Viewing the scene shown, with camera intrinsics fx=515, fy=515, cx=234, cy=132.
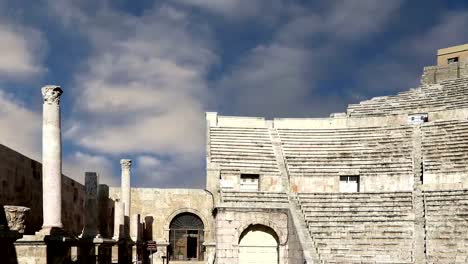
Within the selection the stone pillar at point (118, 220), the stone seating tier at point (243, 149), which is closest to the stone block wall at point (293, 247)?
the stone seating tier at point (243, 149)

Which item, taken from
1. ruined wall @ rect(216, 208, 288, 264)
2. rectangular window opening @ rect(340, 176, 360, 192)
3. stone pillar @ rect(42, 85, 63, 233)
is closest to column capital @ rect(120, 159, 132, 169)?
ruined wall @ rect(216, 208, 288, 264)

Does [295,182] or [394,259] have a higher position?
[295,182]

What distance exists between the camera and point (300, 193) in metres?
23.0

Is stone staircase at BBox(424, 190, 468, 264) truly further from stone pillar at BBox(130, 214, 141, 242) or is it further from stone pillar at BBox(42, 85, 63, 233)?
stone pillar at BBox(130, 214, 141, 242)

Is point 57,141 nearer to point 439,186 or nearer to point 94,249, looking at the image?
point 94,249

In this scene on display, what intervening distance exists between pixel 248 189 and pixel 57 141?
40.1ft

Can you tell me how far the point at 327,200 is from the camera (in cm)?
2214

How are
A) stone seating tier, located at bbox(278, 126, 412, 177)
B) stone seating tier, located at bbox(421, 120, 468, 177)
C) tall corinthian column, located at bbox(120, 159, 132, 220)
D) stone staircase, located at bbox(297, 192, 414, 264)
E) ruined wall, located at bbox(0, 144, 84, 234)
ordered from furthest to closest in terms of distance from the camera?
tall corinthian column, located at bbox(120, 159, 132, 220)
stone seating tier, located at bbox(278, 126, 412, 177)
stone seating tier, located at bbox(421, 120, 468, 177)
stone staircase, located at bbox(297, 192, 414, 264)
ruined wall, located at bbox(0, 144, 84, 234)

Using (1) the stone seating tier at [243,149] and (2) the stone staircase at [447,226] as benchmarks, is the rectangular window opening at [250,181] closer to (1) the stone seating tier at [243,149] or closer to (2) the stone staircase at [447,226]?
(1) the stone seating tier at [243,149]

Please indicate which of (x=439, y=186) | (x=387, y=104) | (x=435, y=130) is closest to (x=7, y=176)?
(x=439, y=186)

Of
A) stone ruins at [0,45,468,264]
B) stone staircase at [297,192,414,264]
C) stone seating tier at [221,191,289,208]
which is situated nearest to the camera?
stone ruins at [0,45,468,264]

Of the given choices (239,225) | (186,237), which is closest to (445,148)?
(239,225)

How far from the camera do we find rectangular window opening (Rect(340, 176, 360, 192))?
24.4 metres

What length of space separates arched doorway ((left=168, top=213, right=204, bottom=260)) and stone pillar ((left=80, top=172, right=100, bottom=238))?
14947mm
